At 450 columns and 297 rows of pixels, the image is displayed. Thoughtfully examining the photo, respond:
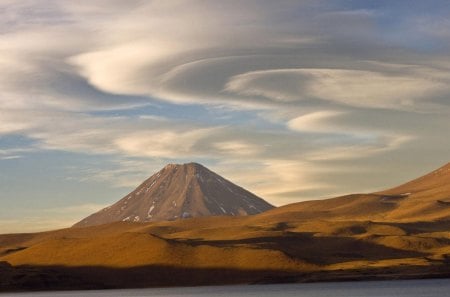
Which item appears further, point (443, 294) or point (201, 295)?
point (201, 295)

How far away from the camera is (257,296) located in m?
177

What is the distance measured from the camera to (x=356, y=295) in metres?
165

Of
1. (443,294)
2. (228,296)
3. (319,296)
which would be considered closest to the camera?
(443,294)

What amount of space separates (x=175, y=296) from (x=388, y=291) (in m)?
45.6

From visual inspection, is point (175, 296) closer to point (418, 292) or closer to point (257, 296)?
point (257, 296)

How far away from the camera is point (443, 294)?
6147 inches

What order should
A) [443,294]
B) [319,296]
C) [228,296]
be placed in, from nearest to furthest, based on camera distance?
[443,294] → [319,296] → [228,296]

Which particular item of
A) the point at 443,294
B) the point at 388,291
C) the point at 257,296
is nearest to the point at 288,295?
the point at 257,296

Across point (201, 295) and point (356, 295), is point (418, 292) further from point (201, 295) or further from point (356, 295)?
point (201, 295)

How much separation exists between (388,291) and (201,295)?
1519 inches

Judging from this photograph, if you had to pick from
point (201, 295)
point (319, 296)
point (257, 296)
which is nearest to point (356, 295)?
point (319, 296)

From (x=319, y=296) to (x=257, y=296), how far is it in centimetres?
1495

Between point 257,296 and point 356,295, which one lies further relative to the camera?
point 257,296

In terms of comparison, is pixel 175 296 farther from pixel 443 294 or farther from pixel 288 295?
pixel 443 294
